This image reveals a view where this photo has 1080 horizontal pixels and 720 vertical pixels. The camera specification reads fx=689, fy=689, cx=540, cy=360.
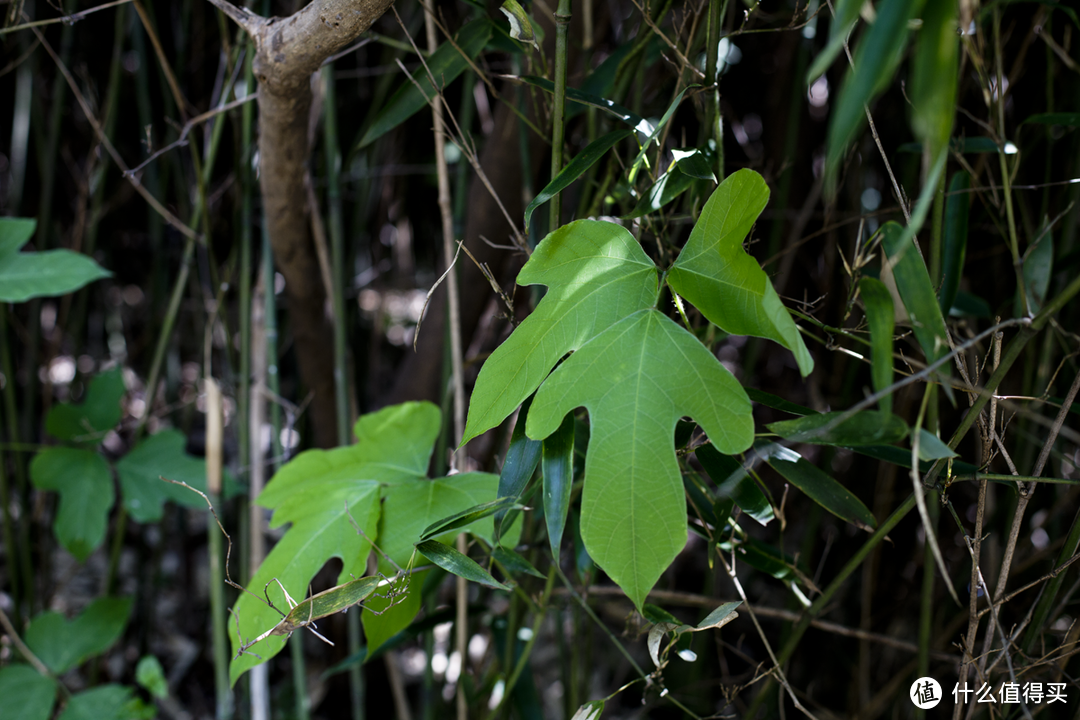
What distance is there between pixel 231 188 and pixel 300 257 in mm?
450

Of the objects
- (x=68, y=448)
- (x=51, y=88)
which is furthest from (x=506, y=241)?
(x=51, y=88)

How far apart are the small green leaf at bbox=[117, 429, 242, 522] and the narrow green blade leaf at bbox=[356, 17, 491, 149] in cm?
56

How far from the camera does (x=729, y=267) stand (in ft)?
1.58

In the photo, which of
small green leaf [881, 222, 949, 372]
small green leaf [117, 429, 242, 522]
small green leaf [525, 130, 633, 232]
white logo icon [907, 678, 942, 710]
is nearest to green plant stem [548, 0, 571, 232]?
small green leaf [525, 130, 633, 232]

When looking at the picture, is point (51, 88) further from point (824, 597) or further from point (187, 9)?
point (824, 597)

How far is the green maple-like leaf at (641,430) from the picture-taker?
0.45m

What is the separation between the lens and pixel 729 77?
4.55ft

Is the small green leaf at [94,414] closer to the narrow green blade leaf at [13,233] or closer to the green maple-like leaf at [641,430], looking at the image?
the narrow green blade leaf at [13,233]

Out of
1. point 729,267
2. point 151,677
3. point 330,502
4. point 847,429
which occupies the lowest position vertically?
point 151,677

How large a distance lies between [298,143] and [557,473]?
50cm

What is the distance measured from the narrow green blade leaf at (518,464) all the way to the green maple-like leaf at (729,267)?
6.4 inches

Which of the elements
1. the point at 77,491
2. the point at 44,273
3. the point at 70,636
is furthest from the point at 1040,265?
the point at 70,636

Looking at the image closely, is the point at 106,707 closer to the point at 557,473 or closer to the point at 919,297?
the point at 557,473

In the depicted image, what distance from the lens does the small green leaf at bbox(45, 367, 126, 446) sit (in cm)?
105
